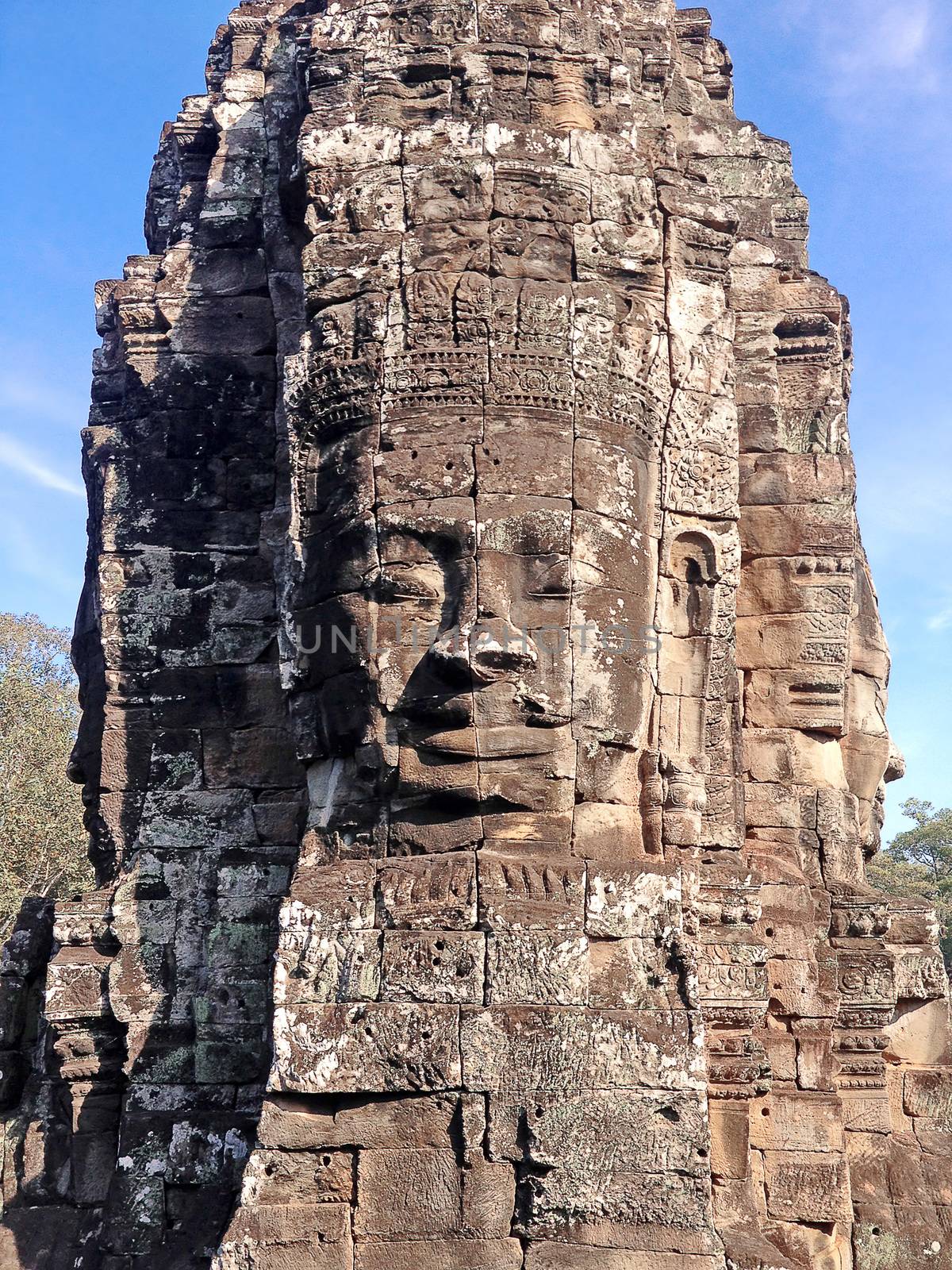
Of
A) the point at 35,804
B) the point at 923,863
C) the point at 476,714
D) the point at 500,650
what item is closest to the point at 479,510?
the point at 500,650

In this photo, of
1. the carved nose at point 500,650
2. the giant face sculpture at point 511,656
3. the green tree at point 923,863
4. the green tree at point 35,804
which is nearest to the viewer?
the giant face sculpture at point 511,656

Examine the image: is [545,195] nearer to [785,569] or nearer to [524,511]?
[524,511]

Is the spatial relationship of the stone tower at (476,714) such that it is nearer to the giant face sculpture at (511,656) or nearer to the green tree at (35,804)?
the giant face sculpture at (511,656)

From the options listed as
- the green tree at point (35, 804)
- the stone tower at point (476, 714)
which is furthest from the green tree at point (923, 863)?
the stone tower at point (476, 714)

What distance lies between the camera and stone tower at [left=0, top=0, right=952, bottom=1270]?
24.8 feet

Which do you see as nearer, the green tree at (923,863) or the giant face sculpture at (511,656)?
the giant face sculpture at (511,656)

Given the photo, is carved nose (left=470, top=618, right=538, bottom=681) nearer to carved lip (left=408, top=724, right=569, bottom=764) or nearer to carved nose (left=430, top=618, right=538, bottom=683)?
carved nose (left=430, top=618, right=538, bottom=683)

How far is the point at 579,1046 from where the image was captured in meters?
7.52

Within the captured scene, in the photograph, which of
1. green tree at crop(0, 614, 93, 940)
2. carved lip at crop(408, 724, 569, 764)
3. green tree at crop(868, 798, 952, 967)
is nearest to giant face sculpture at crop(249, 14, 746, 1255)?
carved lip at crop(408, 724, 569, 764)

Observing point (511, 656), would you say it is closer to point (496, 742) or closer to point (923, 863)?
point (496, 742)

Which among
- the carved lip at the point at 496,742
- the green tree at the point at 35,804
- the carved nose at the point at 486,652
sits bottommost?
the carved lip at the point at 496,742

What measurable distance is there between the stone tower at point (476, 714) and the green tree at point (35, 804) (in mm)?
11647

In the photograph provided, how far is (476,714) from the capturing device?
26.5ft

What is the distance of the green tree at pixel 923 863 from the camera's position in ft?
104
